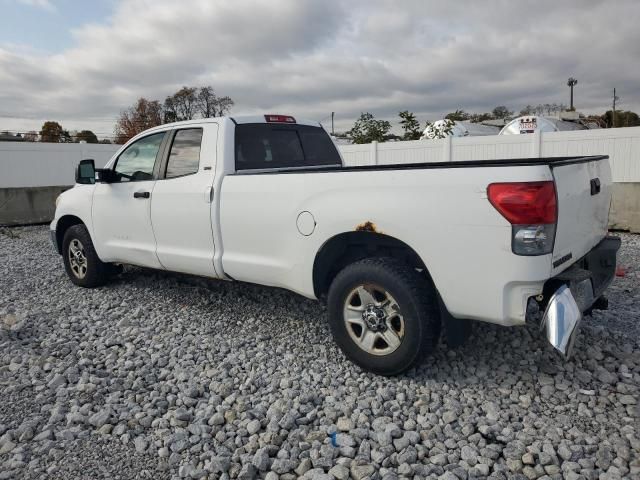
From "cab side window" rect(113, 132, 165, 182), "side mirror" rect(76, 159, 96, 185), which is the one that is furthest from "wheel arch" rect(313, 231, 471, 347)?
"side mirror" rect(76, 159, 96, 185)

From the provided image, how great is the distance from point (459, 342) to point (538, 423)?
66 centimetres

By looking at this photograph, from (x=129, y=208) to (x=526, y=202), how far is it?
12.4 feet

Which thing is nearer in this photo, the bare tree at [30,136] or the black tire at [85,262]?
the black tire at [85,262]

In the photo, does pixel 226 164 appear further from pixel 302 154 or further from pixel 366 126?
pixel 366 126

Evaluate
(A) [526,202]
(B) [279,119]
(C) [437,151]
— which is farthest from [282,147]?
(C) [437,151]

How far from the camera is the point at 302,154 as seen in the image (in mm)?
5055

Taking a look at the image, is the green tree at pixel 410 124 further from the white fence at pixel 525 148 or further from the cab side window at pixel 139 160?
the cab side window at pixel 139 160

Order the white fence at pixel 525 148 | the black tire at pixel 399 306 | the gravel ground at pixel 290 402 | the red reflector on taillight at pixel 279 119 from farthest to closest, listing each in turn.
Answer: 1. the white fence at pixel 525 148
2. the red reflector on taillight at pixel 279 119
3. the black tire at pixel 399 306
4. the gravel ground at pixel 290 402

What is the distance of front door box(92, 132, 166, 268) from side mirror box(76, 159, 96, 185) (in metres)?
0.16

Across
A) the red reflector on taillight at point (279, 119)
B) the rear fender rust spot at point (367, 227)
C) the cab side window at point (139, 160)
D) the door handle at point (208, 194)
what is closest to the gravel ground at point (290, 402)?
the rear fender rust spot at point (367, 227)

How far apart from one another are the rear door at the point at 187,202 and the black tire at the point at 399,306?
1.38 m

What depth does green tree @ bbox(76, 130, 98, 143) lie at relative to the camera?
3525cm

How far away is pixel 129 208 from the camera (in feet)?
16.5

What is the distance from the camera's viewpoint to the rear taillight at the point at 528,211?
2.73 meters
